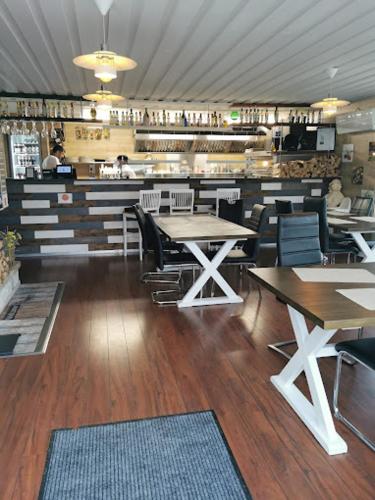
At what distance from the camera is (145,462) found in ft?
6.54

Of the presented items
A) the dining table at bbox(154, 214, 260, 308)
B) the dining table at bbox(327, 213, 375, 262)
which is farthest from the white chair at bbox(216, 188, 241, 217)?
the dining table at bbox(154, 214, 260, 308)

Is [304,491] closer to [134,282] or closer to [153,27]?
[134,282]

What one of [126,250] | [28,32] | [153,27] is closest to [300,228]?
[153,27]

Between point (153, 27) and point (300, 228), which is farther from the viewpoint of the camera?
point (153, 27)

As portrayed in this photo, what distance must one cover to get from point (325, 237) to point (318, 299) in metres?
2.71

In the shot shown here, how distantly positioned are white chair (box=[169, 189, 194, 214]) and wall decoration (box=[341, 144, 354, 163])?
3.51 metres

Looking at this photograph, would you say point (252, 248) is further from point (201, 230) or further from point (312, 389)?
point (312, 389)

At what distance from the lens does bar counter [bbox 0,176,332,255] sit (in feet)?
20.9

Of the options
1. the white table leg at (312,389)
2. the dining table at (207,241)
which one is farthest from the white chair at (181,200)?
the white table leg at (312,389)

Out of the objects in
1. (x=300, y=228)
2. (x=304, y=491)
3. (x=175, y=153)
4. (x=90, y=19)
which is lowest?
(x=304, y=491)

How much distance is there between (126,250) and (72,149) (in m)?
4.65

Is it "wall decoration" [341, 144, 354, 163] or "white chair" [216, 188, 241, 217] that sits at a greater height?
"wall decoration" [341, 144, 354, 163]

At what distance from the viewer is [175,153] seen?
989cm

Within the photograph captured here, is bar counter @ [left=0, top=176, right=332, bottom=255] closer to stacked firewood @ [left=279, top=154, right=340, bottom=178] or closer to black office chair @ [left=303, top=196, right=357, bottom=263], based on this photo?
stacked firewood @ [left=279, top=154, right=340, bottom=178]
